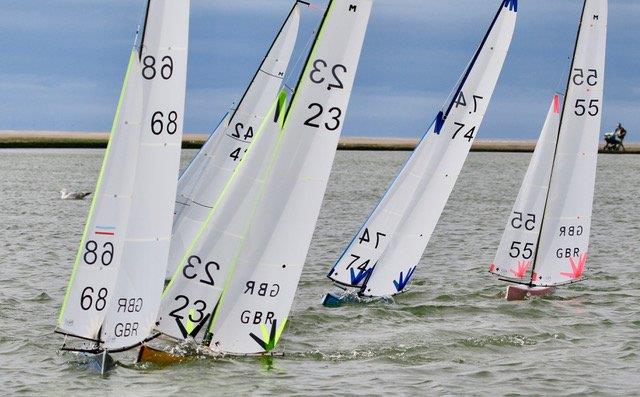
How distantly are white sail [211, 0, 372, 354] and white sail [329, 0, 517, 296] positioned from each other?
21.1ft

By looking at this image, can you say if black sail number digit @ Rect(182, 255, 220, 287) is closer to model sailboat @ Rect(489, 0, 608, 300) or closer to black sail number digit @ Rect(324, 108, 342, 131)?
black sail number digit @ Rect(324, 108, 342, 131)

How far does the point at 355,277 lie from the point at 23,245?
15.0 metres

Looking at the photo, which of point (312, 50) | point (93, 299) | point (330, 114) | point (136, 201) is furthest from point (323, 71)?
point (93, 299)

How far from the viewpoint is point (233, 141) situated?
24625 millimetres

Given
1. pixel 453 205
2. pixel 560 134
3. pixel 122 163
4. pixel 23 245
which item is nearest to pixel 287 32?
pixel 560 134

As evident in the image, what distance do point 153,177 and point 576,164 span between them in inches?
428

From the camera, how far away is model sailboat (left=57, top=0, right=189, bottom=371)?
49.0 feet

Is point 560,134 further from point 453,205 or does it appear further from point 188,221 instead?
point 453,205

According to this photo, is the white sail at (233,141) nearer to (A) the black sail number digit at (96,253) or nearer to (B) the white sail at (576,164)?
(B) the white sail at (576,164)

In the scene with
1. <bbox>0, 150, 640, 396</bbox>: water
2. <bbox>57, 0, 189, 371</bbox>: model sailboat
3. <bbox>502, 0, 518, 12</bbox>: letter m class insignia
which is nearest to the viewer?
<bbox>57, 0, 189, 371</bbox>: model sailboat

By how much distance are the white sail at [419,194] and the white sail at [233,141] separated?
10.1ft

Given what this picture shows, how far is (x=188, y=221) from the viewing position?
24.2 m

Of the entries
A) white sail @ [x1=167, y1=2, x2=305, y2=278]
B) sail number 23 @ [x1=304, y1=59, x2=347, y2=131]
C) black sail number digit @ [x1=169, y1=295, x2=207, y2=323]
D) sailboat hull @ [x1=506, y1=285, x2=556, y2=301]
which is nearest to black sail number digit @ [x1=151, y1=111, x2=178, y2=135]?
sail number 23 @ [x1=304, y1=59, x2=347, y2=131]

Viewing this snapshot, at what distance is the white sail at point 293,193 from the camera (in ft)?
52.0
